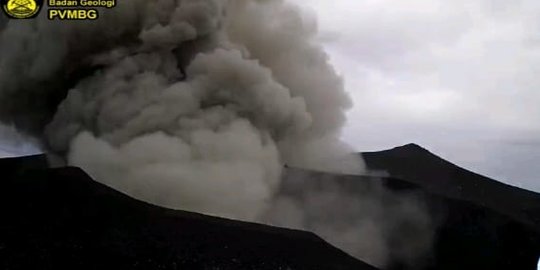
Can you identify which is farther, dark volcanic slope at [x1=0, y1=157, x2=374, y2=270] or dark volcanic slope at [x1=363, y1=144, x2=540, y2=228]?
dark volcanic slope at [x1=363, y1=144, x2=540, y2=228]

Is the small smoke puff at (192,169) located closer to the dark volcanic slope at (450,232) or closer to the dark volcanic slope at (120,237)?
the dark volcanic slope at (450,232)

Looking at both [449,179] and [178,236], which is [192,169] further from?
[449,179]

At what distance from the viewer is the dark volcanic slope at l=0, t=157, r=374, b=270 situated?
55.1ft

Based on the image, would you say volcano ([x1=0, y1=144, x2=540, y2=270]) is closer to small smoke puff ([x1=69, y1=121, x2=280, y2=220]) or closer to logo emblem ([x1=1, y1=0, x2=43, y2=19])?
small smoke puff ([x1=69, y1=121, x2=280, y2=220])

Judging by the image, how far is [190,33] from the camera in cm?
2970

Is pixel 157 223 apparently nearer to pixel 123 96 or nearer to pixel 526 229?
pixel 123 96

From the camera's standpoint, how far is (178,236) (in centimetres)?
1819

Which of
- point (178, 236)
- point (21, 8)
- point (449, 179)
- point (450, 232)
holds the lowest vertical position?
point (178, 236)

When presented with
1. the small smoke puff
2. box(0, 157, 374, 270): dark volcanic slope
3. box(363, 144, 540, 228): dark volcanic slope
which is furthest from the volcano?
box(363, 144, 540, 228): dark volcanic slope

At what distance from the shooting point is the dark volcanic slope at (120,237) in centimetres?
1678

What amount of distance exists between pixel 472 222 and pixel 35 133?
2425 cm

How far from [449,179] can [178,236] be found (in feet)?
90.8

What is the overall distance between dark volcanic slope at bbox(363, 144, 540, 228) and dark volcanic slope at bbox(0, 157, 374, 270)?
1462 cm

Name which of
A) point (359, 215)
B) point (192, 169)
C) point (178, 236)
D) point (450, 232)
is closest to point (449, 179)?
point (450, 232)
